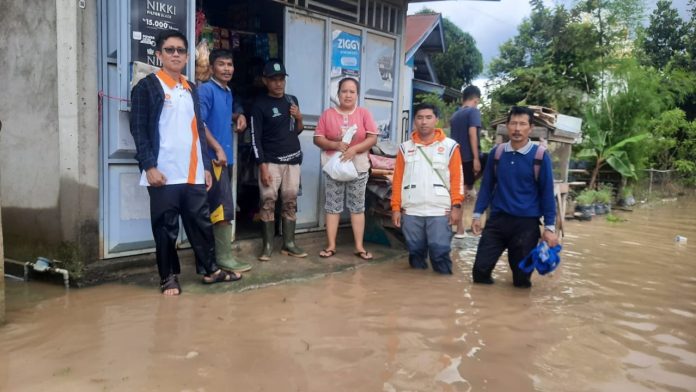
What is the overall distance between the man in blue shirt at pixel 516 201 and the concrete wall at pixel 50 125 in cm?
330

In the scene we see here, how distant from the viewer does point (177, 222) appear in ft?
13.7

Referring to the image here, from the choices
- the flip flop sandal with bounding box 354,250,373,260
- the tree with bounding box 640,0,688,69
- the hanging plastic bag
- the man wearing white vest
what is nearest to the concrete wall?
the hanging plastic bag

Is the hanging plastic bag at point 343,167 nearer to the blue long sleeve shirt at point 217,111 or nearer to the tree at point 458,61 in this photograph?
the blue long sleeve shirt at point 217,111

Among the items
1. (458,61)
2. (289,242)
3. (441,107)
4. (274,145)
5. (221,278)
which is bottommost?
(221,278)

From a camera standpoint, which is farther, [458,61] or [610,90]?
[458,61]

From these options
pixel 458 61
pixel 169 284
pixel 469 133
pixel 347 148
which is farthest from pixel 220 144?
pixel 458 61

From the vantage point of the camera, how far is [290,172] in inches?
209

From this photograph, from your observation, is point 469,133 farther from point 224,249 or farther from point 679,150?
point 679,150

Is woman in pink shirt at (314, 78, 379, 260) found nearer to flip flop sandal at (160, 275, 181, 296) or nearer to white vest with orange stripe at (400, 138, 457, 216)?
white vest with orange stripe at (400, 138, 457, 216)

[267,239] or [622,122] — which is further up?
[622,122]

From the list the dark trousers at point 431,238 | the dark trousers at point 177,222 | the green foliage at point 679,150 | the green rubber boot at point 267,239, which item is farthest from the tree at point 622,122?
the dark trousers at point 177,222

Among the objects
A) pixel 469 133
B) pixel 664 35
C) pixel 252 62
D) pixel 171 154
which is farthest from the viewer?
pixel 664 35

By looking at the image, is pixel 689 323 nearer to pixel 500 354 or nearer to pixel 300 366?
pixel 500 354

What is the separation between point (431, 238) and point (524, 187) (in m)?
0.99
